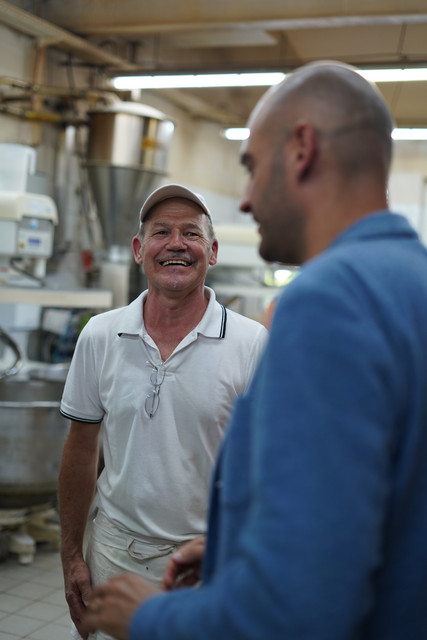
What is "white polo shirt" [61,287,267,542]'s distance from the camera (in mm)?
1609

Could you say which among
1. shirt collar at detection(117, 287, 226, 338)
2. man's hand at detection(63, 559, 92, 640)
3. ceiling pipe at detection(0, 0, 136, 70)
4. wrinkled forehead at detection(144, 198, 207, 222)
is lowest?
man's hand at detection(63, 559, 92, 640)

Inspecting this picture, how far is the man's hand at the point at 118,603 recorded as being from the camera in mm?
773

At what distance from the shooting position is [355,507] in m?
0.64

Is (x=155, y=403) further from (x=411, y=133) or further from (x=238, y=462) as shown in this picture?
(x=411, y=133)

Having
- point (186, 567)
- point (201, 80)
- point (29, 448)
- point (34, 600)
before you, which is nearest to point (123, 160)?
point (201, 80)

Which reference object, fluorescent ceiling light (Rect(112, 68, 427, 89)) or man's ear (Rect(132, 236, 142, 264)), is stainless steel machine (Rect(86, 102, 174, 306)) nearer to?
fluorescent ceiling light (Rect(112, 68, 427, 89))

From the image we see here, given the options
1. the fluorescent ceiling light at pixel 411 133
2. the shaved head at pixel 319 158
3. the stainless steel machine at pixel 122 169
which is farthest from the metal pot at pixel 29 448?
the fluorescent ceiling light at pixel 411 133

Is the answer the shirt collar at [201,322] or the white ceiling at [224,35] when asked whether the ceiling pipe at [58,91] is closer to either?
the white ceiling at [224,35]

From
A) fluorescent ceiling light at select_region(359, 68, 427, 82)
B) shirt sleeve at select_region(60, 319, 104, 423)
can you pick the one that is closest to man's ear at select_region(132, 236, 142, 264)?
shirt sleeve at select_region(60, 319, 104, 423)

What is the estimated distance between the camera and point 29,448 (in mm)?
3619

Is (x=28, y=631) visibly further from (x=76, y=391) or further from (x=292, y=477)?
(x=292, y=477)

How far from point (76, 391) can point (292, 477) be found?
1.19 m

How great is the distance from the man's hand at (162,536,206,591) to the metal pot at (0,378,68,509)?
2.65 metres

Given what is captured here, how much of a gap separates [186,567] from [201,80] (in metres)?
5.04
